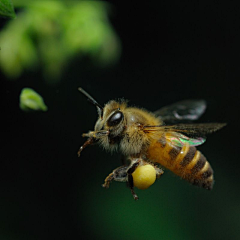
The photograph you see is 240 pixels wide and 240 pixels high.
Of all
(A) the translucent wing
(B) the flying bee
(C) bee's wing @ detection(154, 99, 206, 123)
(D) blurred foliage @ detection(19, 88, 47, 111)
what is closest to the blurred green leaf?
(D) blurred foliage @ detection(19, 88, 47, 111)

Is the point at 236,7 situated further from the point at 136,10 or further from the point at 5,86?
the point at 5,86

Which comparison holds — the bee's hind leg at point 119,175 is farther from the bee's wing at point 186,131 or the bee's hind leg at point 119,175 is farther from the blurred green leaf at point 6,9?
the blurred green leaf at point 6,9

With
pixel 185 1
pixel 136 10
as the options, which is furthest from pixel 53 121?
pixel 185 1

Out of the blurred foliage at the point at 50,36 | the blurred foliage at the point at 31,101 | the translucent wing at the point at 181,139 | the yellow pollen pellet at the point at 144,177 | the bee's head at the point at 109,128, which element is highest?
the blurred foliage at the point at 50,36

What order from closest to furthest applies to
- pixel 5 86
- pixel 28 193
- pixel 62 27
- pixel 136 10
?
pixel 62 27, pixel 5 86, pixel 28 193, pixel 136 10

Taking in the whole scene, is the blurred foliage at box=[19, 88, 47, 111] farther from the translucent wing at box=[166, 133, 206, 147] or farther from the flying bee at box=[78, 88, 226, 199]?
the translucent wing at box=[166, 133, 206, 147]

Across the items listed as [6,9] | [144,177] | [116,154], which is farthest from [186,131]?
[116,154]

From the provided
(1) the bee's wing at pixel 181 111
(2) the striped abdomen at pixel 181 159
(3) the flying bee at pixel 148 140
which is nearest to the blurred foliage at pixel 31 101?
(3) the flying bee at pixel 148 140
